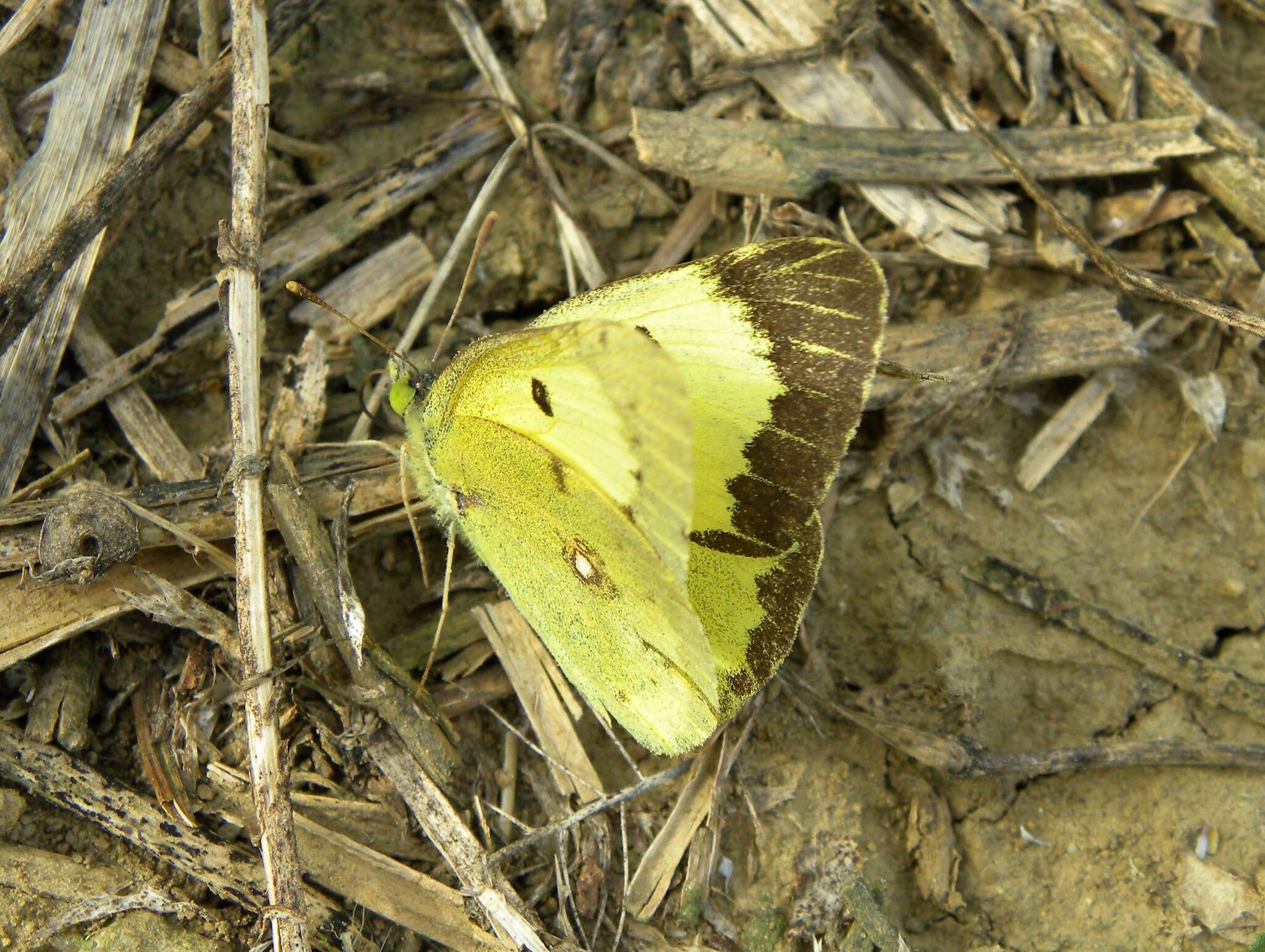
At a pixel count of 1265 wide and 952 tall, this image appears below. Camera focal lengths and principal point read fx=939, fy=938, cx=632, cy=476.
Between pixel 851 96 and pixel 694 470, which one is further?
pixel 851 96

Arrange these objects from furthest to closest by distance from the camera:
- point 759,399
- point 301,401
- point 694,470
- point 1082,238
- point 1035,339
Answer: point 1035,339 → point 1082,238 → point 301,401 → point 759,399 → point 694,470

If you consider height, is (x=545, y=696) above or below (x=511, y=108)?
below

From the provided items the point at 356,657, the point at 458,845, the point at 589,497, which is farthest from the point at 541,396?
the point at 458,845

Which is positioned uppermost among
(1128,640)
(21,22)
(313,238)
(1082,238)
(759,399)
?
(21,22)

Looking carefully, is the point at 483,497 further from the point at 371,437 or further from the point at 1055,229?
the point at 1055,229

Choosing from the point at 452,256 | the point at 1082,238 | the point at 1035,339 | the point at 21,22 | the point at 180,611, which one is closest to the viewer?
the point at 180,611

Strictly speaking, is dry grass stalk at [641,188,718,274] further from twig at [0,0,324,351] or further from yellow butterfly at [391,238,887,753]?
twig at [0,0,324,351]

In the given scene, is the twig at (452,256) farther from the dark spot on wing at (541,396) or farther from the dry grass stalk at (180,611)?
the dark spot on wing at (541,396)

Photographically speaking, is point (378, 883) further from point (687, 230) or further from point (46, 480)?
point (687, 230)
